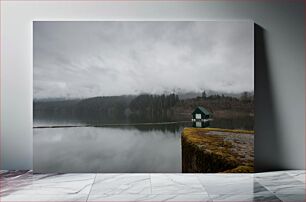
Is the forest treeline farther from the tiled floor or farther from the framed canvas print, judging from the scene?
the tiled floor

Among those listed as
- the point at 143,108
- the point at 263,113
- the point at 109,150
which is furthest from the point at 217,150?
the point at 109,150

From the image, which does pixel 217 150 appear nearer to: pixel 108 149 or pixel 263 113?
pixel 263 113

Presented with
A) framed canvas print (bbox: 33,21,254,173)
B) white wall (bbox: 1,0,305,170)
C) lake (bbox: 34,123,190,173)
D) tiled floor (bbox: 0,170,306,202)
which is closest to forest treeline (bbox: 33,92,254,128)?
framed canvas print (bbox: 33,21,254,173)

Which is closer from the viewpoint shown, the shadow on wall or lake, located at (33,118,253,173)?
lake, located at (33,118,253,173)

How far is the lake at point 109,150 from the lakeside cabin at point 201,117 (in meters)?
0.25

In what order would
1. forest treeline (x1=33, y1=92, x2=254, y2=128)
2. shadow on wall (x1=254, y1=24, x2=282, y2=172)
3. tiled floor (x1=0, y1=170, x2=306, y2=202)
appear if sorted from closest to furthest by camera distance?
1. tiled floor (x1=0, y1=170, x2=306, y2=202)
2. forest treeline (x1=33, y1=92, x2=254, y2=128)
3. shadow on wall (x1=254, y1=24, x2=282, y2=172)

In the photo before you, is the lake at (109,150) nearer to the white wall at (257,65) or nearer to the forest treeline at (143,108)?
the forest treeline at (143,108)

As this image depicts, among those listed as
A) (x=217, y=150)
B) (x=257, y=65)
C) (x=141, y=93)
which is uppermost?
(x=257, y=65)

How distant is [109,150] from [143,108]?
60cm

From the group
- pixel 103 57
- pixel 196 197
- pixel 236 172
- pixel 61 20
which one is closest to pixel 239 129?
pixel 236 172

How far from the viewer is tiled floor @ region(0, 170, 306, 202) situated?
3.79 m

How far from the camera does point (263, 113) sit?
505cm

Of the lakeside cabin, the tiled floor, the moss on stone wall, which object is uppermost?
the lakeside cabin

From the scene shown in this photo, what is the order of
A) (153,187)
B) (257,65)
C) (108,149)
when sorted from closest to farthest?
(153,187) < (108,149) < (257,65)
